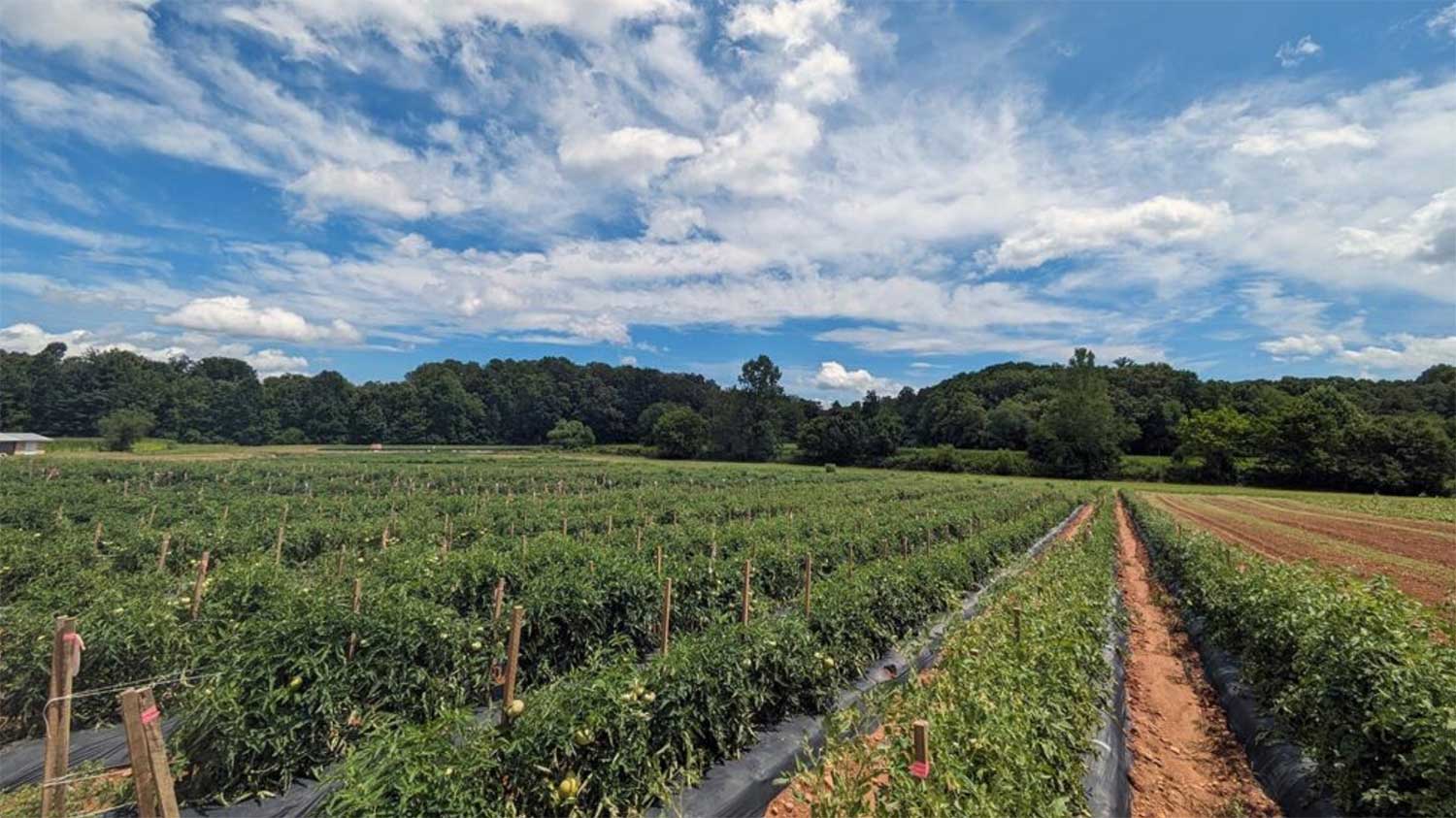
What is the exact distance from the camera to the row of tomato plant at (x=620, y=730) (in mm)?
3586

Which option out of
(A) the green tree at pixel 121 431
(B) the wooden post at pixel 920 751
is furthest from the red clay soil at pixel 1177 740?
(A) the green tree at pixel 121 431

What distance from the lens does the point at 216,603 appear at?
671 centimetres

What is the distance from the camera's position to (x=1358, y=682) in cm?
473

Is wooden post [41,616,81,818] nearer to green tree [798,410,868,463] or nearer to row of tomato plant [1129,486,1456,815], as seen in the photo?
row of tomato plant [1129,486,1456,815]

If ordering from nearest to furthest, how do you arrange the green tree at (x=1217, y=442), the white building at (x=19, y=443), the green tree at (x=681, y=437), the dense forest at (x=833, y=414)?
the dense forest at (x=833, y=414) < the white building at (x=19, y=443) < the green tree at (x=1217, y=442) < the green tree at (x=681, y=437)

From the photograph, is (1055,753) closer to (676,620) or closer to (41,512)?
(676,620)

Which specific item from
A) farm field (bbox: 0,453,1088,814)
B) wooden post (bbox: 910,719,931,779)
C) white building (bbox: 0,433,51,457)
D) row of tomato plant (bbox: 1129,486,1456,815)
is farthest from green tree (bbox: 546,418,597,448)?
wooden post (bbox: 910,719,931,779)

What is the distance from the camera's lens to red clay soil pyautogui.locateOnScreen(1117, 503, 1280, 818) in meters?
5.41

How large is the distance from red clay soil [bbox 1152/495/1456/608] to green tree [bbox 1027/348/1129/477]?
1078 inches

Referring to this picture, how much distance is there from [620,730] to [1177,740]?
6.74 m

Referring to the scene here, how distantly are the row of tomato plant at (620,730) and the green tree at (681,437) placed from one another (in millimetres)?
76486

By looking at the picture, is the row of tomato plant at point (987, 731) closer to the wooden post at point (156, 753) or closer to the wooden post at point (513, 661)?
the wooden post at point (513, 661)

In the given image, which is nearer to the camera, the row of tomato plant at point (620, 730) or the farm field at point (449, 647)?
the row of tomato plant at point (620, 730)

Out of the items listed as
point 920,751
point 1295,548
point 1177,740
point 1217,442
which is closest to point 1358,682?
point 1177,740
